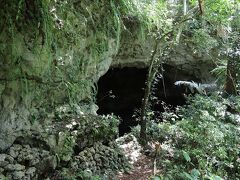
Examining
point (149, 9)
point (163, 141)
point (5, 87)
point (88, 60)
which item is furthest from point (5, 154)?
point (163, 141)

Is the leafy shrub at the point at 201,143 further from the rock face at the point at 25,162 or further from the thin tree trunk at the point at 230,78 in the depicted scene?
the rock face at the point at 25,162

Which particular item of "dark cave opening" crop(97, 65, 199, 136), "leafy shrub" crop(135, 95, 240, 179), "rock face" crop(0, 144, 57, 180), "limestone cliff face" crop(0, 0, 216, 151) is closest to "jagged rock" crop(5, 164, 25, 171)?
"rock face" crop(0, 144, 57, 180)

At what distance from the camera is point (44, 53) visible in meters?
3.65

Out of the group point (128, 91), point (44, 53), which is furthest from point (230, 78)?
point (44, 53)

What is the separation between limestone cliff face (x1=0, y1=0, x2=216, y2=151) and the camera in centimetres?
327

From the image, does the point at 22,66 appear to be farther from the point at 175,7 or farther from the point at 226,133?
the point at 175,7

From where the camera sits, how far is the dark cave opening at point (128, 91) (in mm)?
11000

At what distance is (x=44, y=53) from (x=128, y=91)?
8.27 metres

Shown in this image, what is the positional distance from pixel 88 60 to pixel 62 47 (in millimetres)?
1146

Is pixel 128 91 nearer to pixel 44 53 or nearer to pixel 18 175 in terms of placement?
pixel 44 53

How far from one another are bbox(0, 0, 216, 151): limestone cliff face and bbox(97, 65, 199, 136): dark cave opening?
6021 mm

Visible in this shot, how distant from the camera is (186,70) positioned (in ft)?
34.8

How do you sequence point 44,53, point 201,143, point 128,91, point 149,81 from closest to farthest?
point 44,53
point 201,143
point 149,81
point 128,91

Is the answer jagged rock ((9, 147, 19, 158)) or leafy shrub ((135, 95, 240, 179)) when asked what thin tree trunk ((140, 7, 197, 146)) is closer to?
leafy shrub ((135, 95, 240, 179))
